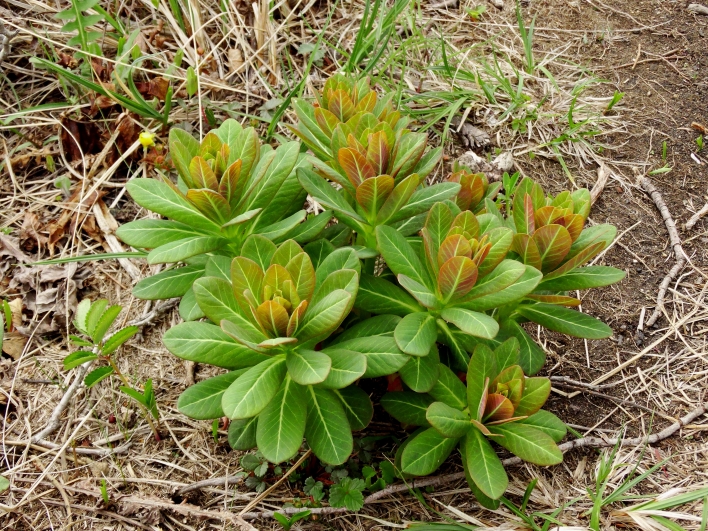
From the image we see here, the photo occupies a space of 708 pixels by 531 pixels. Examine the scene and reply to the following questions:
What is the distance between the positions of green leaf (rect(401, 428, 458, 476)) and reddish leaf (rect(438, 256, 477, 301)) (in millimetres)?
457

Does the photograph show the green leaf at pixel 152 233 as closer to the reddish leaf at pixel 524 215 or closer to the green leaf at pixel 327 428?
the green leaf at pixel 327 428

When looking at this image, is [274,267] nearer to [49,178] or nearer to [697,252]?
[49,178]

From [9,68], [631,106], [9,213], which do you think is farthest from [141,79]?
[631,106]

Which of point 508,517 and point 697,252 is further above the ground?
point 697,252

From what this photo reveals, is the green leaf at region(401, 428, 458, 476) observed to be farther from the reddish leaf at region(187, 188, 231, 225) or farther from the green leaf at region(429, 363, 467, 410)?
the reddish leaf at region(187, 188, 231, 225)

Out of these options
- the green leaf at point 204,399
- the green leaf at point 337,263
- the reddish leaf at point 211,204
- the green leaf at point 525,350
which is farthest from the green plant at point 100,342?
the green leaf at point 525,350

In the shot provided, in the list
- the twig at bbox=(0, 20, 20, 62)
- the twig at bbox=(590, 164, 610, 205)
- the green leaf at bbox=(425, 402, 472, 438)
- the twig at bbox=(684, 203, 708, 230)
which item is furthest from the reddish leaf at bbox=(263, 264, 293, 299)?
the twig at bbox=(0, 20, 20, 62)

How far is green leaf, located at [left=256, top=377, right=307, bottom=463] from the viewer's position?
169 centimetres

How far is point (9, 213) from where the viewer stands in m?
2.92

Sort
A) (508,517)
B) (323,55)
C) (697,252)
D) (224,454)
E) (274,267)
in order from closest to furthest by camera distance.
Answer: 1. (274,267)
2. (508,517)
3. (224,454)
4. (697,252)
5. (323,55)

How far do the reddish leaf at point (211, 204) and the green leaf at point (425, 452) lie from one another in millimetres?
962

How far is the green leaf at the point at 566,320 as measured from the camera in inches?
79.5

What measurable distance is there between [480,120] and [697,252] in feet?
4.26

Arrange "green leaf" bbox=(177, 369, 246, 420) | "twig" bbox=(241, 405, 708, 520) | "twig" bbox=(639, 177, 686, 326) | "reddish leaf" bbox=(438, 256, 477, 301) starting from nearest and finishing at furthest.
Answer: "reddish leaf" bbox=(438, 256, 477, 301) < "green leaf" bbox=(177, 369, 246, 420) < "twig" bbox=(241, 405, 708, 520) < "twig" bbox=(639, 177, 686, 326)
